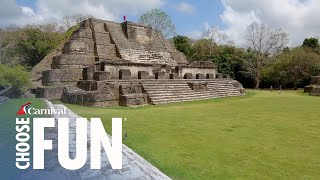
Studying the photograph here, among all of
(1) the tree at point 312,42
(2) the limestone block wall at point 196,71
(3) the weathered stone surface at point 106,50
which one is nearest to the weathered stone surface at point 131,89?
(3) the weathered stone surface at point 106,50

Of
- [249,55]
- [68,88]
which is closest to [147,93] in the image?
[68,88]

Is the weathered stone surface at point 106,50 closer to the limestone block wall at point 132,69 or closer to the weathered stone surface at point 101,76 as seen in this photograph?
the limestone block wall at point 132,69

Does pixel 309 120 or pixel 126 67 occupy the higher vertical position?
pixel 126 67

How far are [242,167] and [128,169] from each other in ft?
5.86

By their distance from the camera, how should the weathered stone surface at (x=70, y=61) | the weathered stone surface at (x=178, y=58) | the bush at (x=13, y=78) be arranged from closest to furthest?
the bush at (x=13, y=78) → the weathered stone surface at (x=70, y=61) → the weathered stone surface at (x=178, y=58)

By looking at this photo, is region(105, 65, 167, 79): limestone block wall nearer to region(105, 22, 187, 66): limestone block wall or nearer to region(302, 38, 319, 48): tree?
region(105, 22, 187, 66): limestone block wall

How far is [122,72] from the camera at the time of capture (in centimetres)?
1652

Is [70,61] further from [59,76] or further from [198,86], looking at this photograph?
[198,86]

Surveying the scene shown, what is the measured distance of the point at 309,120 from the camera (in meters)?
9.38

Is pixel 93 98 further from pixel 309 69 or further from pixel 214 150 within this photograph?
pixel 309 69

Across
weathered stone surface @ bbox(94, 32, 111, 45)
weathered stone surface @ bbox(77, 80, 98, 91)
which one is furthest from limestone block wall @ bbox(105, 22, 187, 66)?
weathered stone surface @ bbox(77, 80, 98, 91)

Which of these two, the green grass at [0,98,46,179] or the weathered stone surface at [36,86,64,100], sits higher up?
the weathered stone surface at [36,86,64,100]

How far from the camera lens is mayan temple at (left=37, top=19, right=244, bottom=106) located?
14.4 meters

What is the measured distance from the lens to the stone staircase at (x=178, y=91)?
15.2 metres
